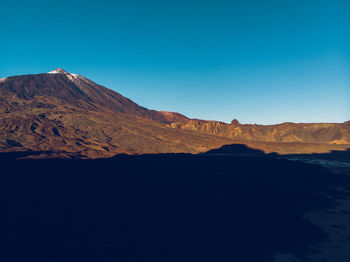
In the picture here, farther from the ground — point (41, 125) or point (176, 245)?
point (41, 125)

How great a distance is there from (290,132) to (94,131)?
89.4 metres

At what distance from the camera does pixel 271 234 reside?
1586cm

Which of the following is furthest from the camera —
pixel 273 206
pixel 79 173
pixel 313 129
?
pixel 313 129

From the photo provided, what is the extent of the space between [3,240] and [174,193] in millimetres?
14277

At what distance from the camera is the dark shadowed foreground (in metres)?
13.4

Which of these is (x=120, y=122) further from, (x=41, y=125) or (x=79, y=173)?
(x=79, y=173)

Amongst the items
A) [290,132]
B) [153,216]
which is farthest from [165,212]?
[290,132]

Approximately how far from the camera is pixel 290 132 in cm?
10431

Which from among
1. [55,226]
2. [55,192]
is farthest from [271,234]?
[55,192]

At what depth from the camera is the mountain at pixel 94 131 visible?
183 ft

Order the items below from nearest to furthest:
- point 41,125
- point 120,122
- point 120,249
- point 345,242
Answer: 1. point 120,249
2. point 345,242
3. point 41,125
4. point 120,122

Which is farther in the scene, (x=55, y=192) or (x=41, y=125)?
(x=41, y=125)

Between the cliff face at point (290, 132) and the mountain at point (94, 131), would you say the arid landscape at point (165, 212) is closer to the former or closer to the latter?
the mountain at point (94, 131)

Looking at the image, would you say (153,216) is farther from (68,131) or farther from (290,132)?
(290,132)
